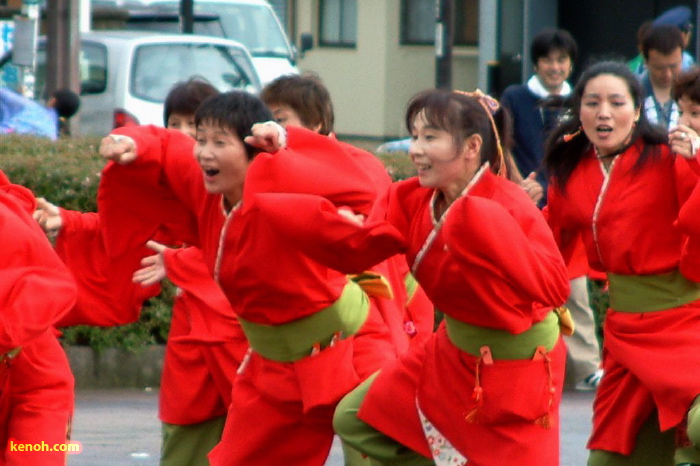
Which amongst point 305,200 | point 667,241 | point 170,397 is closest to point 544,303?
point 305,200

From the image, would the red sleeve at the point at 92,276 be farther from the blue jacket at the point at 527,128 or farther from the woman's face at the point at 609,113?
the blue jacket at the point at 527,128

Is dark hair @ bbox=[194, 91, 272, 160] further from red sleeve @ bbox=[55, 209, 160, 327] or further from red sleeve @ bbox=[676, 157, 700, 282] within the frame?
red sleeve @ bbox=[676, 157, 700, 282]

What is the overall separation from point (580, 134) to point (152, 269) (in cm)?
159

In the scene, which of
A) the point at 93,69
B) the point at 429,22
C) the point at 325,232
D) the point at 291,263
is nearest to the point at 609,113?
the point at 291,263

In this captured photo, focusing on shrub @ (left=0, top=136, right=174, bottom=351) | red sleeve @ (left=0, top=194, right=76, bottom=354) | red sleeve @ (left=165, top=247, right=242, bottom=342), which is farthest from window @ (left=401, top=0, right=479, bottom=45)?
red sleeve @ (left=0, top=194, right=76, bottom=354)

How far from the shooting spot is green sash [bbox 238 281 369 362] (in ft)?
15.6

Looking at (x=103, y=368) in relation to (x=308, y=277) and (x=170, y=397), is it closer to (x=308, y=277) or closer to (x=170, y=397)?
(x=170, y=397)

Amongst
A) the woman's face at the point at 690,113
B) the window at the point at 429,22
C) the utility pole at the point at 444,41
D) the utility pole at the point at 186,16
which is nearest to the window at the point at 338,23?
the window at the point at 429,22

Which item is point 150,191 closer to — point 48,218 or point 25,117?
point 48,218

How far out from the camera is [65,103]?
1104 cm

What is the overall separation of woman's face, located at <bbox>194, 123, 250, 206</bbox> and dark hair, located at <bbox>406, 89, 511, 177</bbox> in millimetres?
574

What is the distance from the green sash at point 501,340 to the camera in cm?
436

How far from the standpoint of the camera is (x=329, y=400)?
15.5ft

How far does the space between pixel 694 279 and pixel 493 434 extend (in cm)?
105
